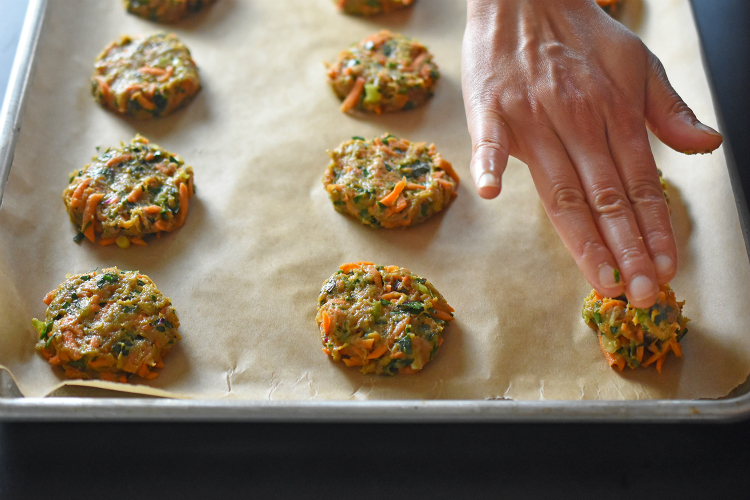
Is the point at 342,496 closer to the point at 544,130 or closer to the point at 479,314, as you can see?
the point at 479,314

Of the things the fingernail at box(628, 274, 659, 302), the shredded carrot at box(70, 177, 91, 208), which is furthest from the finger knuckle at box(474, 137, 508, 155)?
the shredded carrot at box(70, 177, 91, 208)

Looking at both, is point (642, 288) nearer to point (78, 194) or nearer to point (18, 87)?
point (78, 194)

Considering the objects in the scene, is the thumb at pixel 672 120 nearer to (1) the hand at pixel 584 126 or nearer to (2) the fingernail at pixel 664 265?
(1) the hand at pixel 584 126

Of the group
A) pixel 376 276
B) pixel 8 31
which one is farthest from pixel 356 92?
pixel 8 31

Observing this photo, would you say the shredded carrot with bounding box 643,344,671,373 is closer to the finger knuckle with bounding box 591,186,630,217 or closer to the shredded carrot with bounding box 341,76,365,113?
the finger knuckle with bounding box 591,186,630,217

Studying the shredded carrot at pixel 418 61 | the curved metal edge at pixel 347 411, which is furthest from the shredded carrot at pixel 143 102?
the curved metal edge at pixel 347 411

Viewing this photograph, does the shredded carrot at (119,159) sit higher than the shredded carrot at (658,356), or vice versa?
the shredded carrot at (119,159)
